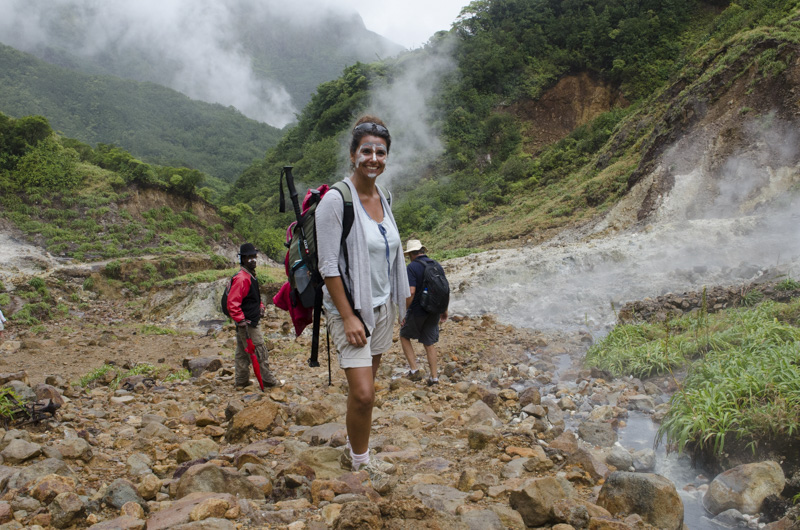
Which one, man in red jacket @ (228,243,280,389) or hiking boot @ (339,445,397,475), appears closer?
hiking boot @ (339,445,397,475)

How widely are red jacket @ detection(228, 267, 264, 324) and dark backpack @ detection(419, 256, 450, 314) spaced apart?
5.30 feet

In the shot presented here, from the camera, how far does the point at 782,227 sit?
9867 millimetres

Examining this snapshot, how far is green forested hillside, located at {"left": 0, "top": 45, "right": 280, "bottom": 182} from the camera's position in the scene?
58.0 m

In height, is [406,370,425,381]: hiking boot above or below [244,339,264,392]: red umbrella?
below

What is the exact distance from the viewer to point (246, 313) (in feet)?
16.5

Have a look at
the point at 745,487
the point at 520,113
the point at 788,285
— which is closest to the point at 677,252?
the point at 788,285

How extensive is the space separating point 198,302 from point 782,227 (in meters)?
12.1

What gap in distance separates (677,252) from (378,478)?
31.6 ft

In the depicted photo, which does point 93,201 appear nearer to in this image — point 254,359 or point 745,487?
point 254,359

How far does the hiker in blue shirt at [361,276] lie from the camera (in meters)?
2.29

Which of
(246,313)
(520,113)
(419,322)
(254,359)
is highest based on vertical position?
(520,113)

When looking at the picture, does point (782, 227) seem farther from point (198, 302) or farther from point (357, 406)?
point (198, 302)

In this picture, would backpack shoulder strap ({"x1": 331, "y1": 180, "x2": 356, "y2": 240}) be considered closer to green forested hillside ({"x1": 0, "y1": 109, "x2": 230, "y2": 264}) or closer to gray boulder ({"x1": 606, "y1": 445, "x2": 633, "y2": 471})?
gray boulder ({"x1": 606, "y1": 445, "x2": 633, "y2": 471})

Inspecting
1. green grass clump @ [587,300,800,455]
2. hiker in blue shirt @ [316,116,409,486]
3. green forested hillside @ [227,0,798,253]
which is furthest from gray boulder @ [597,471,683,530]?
green forested hillside @ [227,0,798,253]
